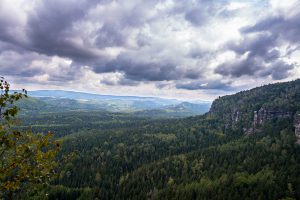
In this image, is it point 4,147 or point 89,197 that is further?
point 89,197

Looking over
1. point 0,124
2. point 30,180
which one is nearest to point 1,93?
point 0,124

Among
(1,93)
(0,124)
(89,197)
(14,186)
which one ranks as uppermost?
(1,93)

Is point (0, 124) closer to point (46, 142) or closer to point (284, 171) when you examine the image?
point (46, 142)

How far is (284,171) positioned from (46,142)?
200 metres

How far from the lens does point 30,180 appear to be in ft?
65.1

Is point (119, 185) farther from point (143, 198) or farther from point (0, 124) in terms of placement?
point (0, 124)

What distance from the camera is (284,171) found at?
7180 inches

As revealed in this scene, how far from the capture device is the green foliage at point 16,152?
19.3 meters

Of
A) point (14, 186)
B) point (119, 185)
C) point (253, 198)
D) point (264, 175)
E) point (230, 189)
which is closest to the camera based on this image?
point (14, 186)

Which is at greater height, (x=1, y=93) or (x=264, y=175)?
(x=1, y=93)

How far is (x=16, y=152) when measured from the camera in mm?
20234

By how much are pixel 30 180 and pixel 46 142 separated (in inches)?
124

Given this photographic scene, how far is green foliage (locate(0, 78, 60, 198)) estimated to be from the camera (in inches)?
759

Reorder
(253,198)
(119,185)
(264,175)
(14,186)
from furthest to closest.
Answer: (119,185)
(264,175)
(253,198)
(14,186)
